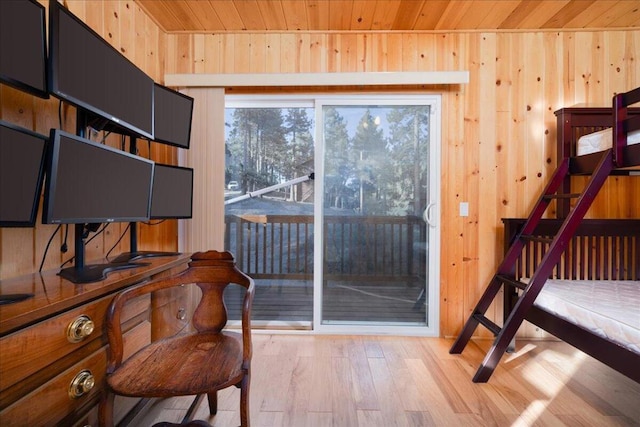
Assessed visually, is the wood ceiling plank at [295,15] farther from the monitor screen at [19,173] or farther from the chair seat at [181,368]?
the chair seat at [181,368]

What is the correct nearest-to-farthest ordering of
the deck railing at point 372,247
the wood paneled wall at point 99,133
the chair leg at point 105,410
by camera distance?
the chair leg at point 105,410 → the wood paneled wall at point 99,133 → the deck railing at point 372,247

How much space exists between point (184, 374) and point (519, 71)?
3079 millimetres

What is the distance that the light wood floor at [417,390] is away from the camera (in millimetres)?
1571

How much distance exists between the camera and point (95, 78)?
1318mm

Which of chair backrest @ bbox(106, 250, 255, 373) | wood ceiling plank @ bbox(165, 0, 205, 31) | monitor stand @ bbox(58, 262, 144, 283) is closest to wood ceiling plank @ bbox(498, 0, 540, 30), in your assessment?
wood ceiling plank @ bbox(165, 0, 205, 31)

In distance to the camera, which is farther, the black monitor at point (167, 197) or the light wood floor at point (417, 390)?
the black monitor at point (167, 197)

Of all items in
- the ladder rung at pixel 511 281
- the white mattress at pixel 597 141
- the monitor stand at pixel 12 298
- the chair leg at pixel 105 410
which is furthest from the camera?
the ladder rung at pixel 511 281

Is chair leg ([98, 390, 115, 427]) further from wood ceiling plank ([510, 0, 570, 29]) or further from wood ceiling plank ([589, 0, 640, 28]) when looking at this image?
wood ceiling plank ([589, 0, 640, 28])

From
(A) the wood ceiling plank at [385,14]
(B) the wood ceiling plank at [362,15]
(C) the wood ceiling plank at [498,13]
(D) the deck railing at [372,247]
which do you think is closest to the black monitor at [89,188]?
(D) the deck railing at [372,247]

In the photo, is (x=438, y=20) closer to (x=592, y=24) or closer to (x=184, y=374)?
(x=592, y=24)

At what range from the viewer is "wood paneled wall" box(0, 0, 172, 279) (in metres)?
1.32

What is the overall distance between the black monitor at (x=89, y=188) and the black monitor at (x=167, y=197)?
0.16m

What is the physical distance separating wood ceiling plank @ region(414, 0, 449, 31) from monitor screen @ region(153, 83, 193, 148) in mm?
1794

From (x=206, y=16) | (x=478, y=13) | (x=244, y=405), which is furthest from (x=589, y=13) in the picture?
(x=244, y=405)
